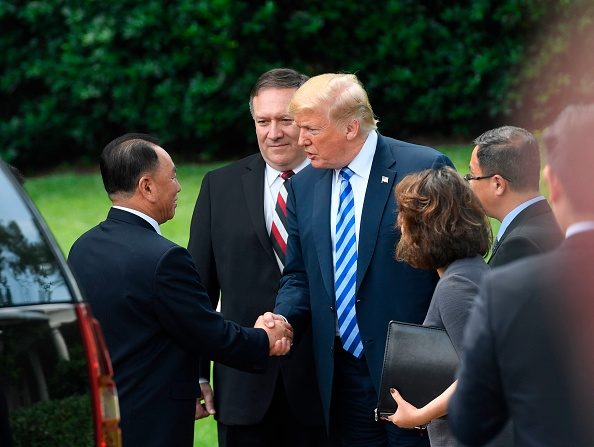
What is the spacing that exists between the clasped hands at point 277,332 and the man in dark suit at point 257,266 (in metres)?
0.29

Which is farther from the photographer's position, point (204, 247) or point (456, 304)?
point (204, 247)

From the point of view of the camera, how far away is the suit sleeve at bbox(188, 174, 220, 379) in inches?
213

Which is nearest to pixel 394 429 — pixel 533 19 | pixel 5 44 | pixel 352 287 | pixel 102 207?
pixel 352 287

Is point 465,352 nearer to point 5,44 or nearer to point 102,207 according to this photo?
point 102,207

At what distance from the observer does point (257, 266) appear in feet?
17.5

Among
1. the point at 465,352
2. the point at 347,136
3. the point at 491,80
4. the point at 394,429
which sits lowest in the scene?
the point at 394,429

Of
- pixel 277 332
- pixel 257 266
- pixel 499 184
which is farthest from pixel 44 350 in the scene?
pixel 257 266

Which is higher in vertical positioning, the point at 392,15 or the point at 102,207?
the point at 392,15

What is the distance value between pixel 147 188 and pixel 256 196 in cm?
88

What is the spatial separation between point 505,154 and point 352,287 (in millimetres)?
811

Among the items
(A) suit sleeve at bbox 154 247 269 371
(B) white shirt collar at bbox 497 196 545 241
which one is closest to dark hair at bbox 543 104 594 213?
(B) white shirt collar at bbox 497 196 545 241

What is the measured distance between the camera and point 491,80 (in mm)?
14664

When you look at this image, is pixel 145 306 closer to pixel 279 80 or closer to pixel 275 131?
pixel 275 131

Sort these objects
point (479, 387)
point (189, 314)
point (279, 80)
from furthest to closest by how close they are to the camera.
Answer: point (279, 80), point (189, 314), point (479, 387)
